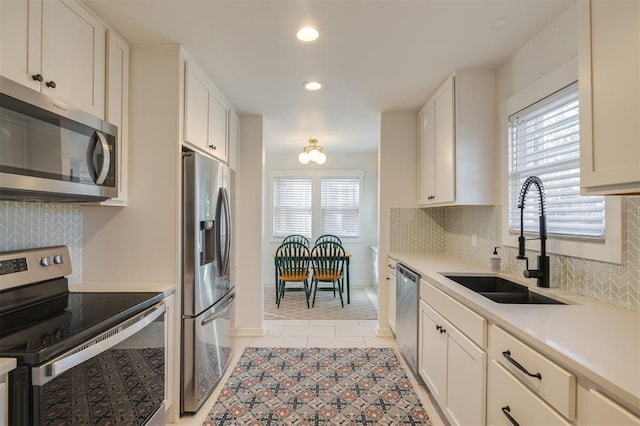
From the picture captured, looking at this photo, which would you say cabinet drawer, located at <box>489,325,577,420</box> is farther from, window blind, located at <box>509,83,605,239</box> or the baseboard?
the baseboard

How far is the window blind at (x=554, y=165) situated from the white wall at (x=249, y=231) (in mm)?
2345

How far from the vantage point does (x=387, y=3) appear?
1.58m

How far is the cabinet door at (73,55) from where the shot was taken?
1.39 m

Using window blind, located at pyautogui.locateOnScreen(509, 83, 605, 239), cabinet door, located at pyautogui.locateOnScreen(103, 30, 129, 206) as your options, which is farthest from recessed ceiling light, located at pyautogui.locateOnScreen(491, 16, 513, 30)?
cabinet door, located at pyautogui.locateOnScreen(103, 30, 129, 206)

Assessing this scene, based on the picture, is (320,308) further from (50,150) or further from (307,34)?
(50,150)

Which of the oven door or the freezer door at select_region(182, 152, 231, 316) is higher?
the freezer door at select_region(182, 152, 231, 316)

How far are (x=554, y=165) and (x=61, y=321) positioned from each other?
2.53 meters

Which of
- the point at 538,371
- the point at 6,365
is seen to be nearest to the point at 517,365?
the point at 538,371

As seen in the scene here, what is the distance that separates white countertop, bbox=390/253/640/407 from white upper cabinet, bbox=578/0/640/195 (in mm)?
490

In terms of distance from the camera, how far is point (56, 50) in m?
1.43

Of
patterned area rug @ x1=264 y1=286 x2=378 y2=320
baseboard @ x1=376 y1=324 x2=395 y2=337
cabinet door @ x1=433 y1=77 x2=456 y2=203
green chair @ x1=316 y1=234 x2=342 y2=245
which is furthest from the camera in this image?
green chair @ x1=316 y1=234 x2=342 y2=245

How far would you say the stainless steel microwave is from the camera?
1125mm

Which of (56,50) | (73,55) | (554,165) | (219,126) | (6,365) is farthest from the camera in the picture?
(219,126)

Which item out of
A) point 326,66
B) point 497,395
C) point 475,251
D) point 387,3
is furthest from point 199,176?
point 475,251
